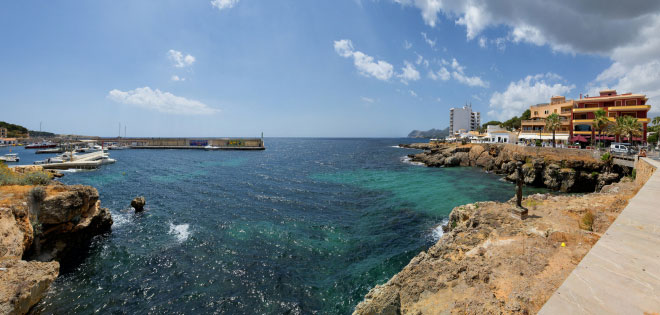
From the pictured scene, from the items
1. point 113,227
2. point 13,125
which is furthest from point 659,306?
point 13,125

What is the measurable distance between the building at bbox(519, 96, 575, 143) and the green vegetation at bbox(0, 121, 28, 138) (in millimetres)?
236475

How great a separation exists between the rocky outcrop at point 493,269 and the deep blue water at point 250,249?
14.9ft

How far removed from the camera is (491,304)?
684cm

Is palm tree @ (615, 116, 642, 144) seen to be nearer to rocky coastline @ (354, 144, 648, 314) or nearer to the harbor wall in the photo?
rocky coastline @ (354, 144, 648, 314)

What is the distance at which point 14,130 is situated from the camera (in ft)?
494

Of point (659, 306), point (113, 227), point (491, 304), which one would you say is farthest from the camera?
point (113, 227)

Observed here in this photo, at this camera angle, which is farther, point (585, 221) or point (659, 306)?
point (585, 221)

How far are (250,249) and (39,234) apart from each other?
38.8ft

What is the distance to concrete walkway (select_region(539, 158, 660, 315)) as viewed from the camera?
4.73m

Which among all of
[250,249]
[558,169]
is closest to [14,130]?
[250,249]

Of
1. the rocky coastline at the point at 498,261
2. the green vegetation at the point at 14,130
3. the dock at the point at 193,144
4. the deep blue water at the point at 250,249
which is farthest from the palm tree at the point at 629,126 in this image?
the green vegetation at the point at 14,130

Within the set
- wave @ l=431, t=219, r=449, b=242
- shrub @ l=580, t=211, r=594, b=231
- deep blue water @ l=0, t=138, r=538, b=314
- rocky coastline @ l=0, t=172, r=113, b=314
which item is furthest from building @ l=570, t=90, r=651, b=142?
rocky coastline @ l=0, t=172, r=113, b=314

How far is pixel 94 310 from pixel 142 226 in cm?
1056

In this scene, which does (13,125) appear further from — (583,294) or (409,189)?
(583,294)
